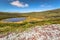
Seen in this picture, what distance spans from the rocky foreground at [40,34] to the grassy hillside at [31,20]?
0.80ft

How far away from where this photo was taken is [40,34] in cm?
436

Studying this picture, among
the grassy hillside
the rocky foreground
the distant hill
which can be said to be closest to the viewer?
the rocky foreground

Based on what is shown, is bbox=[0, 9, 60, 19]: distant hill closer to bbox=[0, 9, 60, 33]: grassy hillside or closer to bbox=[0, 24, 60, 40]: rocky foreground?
bbox=[0, 9, 60, 33]: grassy hillside

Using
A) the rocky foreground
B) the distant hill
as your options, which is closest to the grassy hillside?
the distant hill

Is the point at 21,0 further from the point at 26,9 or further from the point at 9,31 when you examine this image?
the point at 9,31

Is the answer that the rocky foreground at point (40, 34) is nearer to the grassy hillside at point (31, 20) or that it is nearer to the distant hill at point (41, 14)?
the grassy hillside at point (31, 20)

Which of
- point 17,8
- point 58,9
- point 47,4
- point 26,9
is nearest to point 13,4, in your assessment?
point 17,8

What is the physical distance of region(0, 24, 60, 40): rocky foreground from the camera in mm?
4258

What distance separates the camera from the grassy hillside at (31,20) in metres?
4.85

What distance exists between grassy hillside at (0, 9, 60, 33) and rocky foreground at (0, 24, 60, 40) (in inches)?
9.7

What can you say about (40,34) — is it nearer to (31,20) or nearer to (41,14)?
(31,20)

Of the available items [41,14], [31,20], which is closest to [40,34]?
[31,20]

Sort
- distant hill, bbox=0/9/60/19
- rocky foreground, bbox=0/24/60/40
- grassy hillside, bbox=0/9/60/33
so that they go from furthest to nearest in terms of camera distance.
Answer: distant hill, bbox=0/9/60/19 → grassy hillside, bbox=0/9/60/33 → rocky foreground, bbox=0/24/60/40

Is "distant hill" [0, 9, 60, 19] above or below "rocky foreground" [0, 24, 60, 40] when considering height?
above
